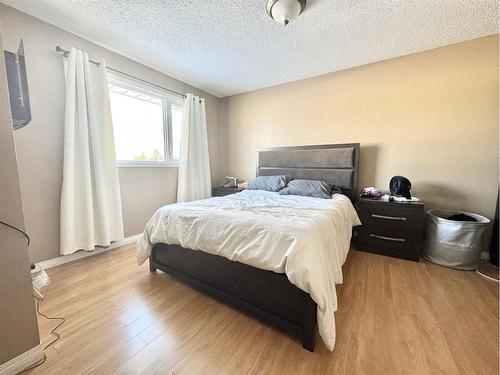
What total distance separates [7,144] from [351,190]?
3147mm

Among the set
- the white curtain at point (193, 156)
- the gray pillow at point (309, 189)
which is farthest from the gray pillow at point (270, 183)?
the white curtain at point (193, 156)

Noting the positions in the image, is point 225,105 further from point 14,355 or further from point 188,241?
point 14,355

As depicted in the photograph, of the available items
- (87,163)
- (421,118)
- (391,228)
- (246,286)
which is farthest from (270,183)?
(87,163)

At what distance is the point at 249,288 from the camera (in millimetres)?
1360

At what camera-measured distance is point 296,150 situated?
3158 mm

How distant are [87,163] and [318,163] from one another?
2.90 meters

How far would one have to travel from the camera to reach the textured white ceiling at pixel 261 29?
5.63 feet

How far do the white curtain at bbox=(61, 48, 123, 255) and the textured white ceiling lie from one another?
0.44 metres

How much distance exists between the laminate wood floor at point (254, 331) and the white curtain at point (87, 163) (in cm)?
49

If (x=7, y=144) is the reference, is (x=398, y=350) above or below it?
below

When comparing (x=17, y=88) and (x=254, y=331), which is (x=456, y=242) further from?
(x=17, y=88)

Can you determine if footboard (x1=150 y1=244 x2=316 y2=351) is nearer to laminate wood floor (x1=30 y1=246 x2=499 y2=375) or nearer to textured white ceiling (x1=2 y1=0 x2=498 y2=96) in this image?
laminate wood floor (x1=30 y1=246 x2=499 y2=375)

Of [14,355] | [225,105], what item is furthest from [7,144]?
[225,105]

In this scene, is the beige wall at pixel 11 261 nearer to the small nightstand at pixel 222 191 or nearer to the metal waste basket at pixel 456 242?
the small nightstand at pixel 222 191
